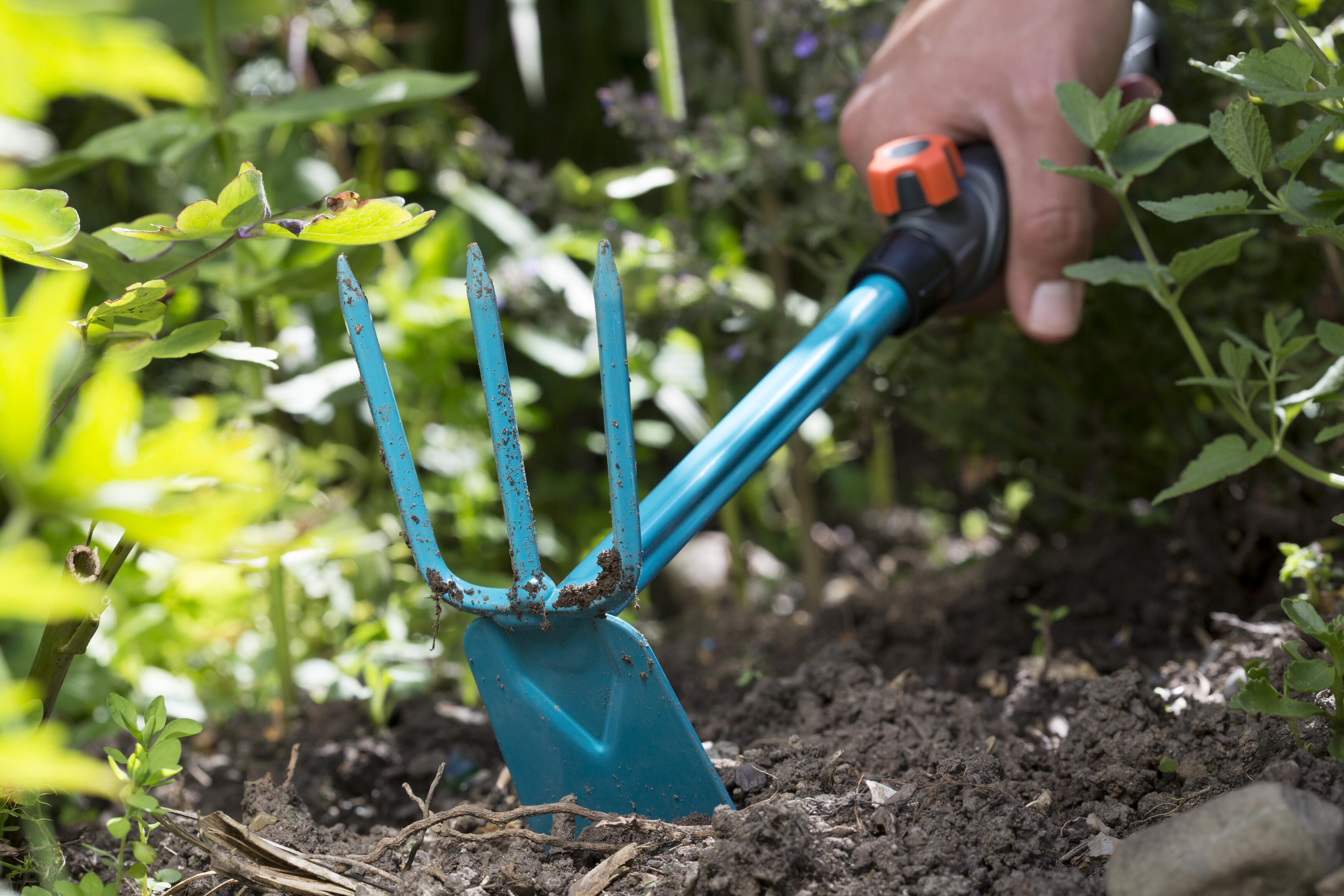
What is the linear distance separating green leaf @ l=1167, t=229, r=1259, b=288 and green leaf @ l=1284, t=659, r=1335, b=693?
0.32 meters

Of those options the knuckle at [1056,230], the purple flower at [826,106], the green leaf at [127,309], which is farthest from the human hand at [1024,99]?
the green leaf at [127,309]

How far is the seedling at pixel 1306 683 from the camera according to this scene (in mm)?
634

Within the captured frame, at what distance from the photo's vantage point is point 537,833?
0.72m

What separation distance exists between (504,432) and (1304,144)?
62 centimetres

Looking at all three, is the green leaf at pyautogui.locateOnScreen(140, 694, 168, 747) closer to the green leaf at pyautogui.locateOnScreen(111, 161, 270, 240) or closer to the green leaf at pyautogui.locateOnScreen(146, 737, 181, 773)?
the green leaf at pyautogui.locateOnScreen(146, 737, 181, 773)

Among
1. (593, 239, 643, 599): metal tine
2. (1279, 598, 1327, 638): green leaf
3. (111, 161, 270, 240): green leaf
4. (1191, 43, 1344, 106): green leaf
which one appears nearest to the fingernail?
(1191, 43, 1344, 106): green leaf

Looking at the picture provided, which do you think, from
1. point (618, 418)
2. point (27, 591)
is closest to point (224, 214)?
point (618, 418)

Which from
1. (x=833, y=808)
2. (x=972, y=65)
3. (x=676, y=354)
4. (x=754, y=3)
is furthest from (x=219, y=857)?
(x=754, y=3)

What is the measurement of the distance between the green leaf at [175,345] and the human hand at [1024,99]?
0.77 meters

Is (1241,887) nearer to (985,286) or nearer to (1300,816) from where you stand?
(1300,816)

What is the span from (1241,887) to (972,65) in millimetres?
825

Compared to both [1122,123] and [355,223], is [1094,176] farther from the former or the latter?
[355,223]

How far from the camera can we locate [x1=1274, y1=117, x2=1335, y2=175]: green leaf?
0.68 m

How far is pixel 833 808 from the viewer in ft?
2.26
